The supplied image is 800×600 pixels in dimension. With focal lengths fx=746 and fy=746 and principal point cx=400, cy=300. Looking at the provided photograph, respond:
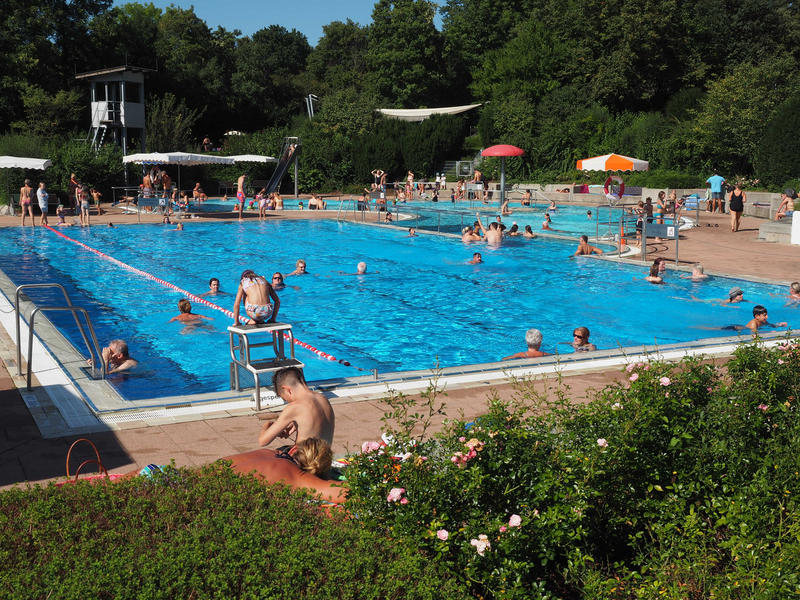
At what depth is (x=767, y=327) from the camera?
1214 cm

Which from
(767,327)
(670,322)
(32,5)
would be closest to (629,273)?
(670,322)

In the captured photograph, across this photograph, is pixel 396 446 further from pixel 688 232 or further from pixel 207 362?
pixel 688 232

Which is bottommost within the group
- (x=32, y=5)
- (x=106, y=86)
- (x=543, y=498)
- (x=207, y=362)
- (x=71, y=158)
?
(x=207, y=362)

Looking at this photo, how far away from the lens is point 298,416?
536 centimetres

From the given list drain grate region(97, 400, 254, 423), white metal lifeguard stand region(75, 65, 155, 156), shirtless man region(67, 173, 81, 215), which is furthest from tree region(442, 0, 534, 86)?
drain grate region(97, 400, 254, 423)

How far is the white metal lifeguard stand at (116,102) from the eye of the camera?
129ft

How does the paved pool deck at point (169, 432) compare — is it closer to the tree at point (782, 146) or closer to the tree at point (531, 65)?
the tree at point (782, 146)

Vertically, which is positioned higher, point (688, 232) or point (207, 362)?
point (688, 232)

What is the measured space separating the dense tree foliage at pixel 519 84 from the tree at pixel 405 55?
0.11 metres

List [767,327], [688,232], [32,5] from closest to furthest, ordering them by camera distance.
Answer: [767,327] < [688,232] < [32,5]

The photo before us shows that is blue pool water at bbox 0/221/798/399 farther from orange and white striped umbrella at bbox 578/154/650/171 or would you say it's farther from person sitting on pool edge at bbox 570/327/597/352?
orange and white striped umbrella at bbox 578/154/650/171

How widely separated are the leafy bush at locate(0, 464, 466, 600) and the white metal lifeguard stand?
1508 inches

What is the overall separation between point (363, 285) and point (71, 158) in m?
19.4

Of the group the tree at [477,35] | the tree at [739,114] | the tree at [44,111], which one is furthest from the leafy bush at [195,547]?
the tree at [477,35]
